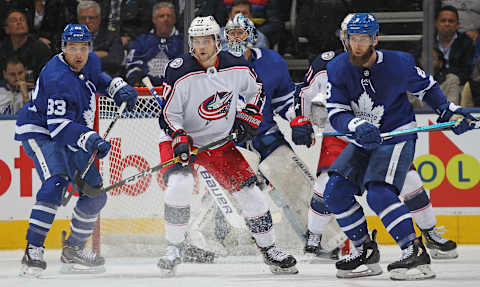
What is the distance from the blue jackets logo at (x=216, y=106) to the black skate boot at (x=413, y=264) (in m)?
1.02

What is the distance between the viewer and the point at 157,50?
5383 millimetres

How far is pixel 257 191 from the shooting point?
12.9 feet

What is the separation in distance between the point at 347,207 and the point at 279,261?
0.45m

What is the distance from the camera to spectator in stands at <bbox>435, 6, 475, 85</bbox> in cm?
526

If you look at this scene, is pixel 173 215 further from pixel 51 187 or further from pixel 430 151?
A: pixel 430 151

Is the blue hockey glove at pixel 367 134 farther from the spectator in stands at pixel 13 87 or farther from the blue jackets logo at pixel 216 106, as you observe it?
the spectator in stands at pixel 13 87

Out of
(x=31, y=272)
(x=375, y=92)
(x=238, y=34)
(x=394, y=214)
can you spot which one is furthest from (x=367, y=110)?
(x=31, y=272)

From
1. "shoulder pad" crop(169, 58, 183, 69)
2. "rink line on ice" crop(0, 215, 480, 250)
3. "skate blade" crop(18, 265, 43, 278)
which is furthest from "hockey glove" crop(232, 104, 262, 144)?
"skate blade" crop(18, 265, 43, 278)

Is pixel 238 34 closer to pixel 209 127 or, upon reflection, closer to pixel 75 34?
pixel 209 127

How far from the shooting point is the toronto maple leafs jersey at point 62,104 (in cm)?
400

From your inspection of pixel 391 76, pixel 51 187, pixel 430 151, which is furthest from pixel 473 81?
pixel 51 187

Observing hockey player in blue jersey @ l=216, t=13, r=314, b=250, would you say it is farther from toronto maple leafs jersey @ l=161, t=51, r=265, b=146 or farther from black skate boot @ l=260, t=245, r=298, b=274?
black skate boot @ l=260, t=245, r=298, b=274

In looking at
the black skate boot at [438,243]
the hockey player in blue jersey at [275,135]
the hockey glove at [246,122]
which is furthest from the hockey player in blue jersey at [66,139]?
the black skate boot at [438,243]

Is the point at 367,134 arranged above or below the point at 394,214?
above
